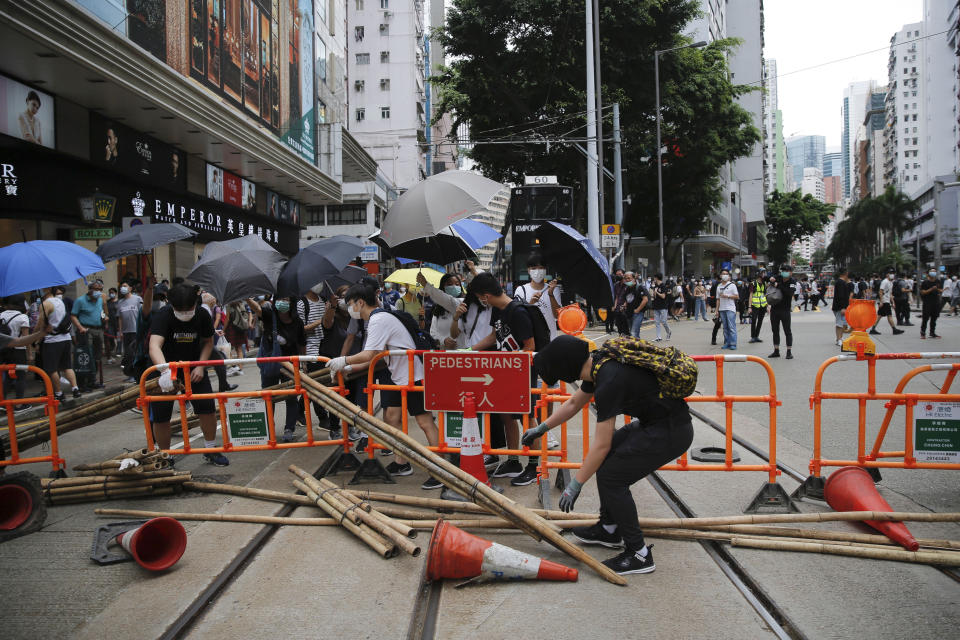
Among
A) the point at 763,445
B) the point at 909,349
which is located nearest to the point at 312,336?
the point at 763,445

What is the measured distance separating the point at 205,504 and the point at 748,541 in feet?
13.0

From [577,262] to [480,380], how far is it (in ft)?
8.39

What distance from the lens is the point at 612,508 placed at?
412 centimetres

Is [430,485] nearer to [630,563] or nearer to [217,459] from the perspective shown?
[630,563]

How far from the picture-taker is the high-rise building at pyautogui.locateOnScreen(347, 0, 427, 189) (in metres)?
63.3

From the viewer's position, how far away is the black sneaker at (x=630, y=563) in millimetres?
4074

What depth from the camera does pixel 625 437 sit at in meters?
4.17

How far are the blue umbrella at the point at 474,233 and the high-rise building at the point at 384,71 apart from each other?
55.8 m

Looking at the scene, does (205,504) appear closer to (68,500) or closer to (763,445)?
(68,500)

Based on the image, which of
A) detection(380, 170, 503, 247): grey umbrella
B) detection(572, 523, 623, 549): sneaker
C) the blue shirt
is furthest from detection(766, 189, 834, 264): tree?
detection(572, 523, 623, 549): sneaker

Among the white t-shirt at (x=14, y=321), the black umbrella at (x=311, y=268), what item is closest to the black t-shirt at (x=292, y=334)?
the black umbrella at (x=311, y=268)

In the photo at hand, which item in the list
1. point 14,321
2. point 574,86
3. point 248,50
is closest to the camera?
point 14,321

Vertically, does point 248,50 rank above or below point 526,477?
above

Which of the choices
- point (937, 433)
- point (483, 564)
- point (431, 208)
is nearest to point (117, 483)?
point (483, 564)
